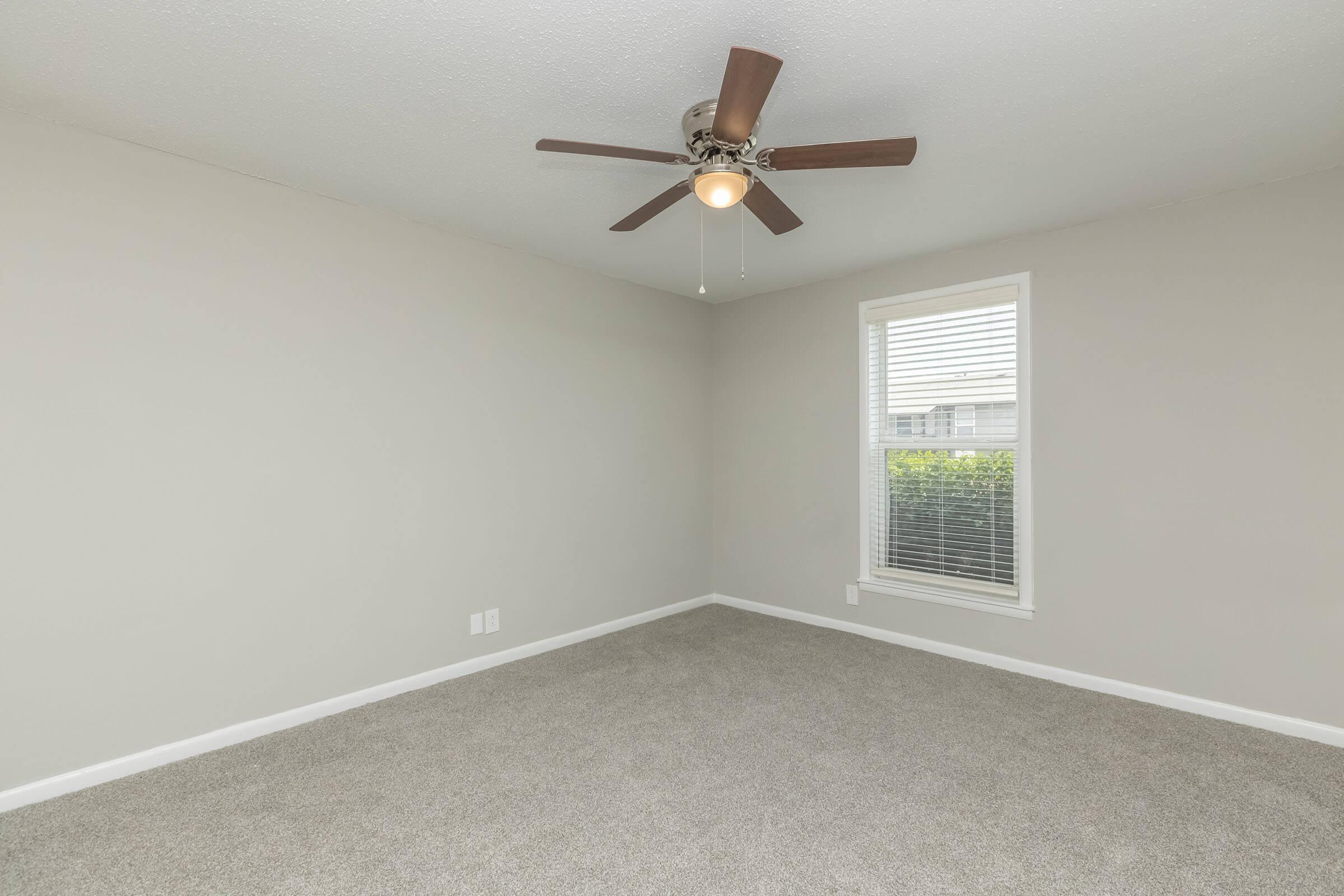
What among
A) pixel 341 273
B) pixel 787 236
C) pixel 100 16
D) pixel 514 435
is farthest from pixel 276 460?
pixel 787 236

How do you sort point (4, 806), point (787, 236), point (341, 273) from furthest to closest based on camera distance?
point (787, 236) → point (341, 273) → point (4, 806)

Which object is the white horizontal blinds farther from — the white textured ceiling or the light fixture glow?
the light fixture glow

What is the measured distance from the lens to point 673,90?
6.76 ft

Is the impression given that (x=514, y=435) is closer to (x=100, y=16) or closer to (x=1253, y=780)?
(x=100, y=16)

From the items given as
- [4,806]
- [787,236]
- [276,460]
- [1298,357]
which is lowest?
[4,806]

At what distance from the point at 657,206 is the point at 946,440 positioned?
7.64 feet

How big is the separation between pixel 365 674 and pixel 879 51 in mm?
3232

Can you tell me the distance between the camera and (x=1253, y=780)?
2.30 metres

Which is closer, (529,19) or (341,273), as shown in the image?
(529,19)

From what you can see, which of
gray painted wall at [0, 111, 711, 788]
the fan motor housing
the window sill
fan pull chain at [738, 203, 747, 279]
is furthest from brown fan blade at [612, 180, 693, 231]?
the window sill

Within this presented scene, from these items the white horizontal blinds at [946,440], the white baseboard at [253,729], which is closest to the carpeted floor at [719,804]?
the white baseboard at [253,729]

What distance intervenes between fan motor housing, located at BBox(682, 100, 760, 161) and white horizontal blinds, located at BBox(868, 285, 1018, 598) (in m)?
2.13

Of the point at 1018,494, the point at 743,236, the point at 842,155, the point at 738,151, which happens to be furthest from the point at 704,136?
the point at 1018,494

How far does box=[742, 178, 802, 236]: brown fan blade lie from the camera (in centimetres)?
219
